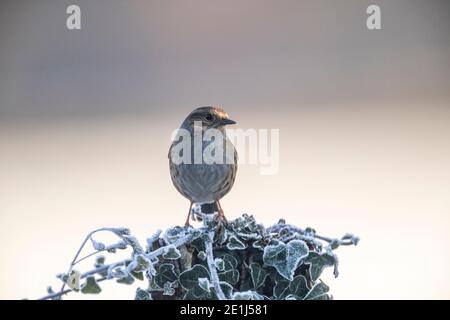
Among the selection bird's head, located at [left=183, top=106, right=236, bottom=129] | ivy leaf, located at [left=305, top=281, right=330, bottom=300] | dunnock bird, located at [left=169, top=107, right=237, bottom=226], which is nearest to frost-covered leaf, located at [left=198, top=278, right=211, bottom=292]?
ivy leaf, located at [left=305, top=281, right=330, bottom=300]

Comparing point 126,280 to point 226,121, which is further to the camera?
point 226,121

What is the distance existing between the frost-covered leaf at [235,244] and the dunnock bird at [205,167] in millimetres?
782

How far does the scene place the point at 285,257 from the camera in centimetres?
132

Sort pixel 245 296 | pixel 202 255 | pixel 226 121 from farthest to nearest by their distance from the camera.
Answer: pixel 226 121, pixel 202 255, pixel 245 296

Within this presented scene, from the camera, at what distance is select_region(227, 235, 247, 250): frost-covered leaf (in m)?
1.35

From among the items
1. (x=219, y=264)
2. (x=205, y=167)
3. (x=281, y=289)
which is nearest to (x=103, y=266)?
(x=219, y=264)

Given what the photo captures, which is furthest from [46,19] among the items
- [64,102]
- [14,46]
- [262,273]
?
[262,273]

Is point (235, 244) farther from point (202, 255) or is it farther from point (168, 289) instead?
point (168, 289)

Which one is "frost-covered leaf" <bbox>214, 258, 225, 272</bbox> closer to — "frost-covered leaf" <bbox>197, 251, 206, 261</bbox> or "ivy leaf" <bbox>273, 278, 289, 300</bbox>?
"frost-covered leaf" <bbox>197, 251, 206, 261</bbox>

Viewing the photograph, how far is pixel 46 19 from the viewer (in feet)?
9.27

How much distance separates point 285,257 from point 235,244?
122 millimetres

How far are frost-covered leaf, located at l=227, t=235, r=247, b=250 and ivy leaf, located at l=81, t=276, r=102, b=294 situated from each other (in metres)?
0.32
